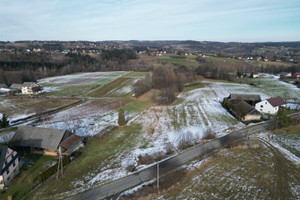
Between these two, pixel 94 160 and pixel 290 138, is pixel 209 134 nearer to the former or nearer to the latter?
pixel 290 138

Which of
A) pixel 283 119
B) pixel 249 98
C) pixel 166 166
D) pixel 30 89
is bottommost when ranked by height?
pixel 166 166

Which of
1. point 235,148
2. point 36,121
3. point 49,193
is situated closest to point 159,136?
point 235,148

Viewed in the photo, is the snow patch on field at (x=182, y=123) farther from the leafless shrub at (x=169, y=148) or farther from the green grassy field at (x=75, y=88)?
the green grassy field at (x=75, y=88)

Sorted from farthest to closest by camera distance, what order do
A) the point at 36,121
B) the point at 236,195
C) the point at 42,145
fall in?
the point at 36,121 < the point at 42,145 < the point at 236,195

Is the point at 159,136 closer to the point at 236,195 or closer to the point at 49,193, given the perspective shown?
the point at 236,195

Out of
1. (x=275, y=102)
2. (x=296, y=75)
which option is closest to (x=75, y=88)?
(x=275, y=102)

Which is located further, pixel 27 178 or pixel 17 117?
pixel 17 117

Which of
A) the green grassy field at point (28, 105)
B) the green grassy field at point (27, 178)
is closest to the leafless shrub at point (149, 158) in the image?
the green grassy field at point (27, 178)

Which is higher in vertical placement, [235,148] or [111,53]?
[111,53]
